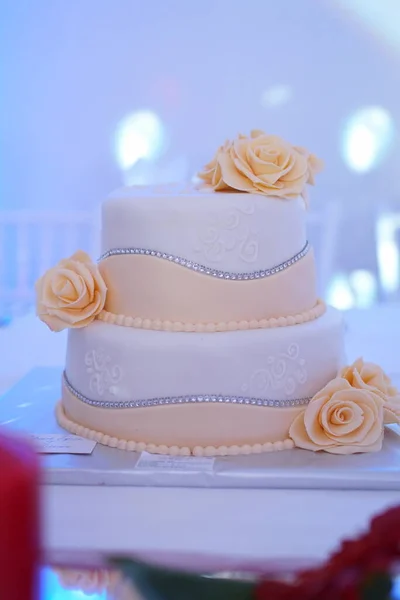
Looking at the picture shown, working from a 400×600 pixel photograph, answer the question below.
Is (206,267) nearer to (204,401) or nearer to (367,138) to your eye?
(204,401)

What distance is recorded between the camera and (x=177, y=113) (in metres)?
4.47

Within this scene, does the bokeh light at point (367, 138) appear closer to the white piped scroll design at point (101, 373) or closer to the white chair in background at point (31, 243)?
the white chair in background at point (31, 243)

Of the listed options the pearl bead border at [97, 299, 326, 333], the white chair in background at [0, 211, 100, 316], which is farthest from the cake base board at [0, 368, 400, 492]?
the white chair in background at [0, 211, 100, 316]

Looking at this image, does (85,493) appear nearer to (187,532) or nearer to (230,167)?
(187,532)

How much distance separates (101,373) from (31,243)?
11.5ft

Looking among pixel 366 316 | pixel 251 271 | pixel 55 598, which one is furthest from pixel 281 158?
pixel 366 316

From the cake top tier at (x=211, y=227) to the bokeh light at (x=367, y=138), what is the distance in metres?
3.30

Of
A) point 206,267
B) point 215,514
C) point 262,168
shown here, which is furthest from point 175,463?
point 262,168

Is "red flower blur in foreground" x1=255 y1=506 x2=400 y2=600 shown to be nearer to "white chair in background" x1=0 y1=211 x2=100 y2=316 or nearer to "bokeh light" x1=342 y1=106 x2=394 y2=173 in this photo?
"white chair in background" x1=0 y1=211 x2=100 y2=316

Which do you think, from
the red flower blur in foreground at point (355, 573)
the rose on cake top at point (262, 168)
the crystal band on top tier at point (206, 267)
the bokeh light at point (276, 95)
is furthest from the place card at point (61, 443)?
the bokeh light at point (276, 95)

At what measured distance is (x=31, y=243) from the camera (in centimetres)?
462

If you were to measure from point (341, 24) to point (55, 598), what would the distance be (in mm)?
4331

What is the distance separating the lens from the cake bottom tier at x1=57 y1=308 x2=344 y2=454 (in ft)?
3.97

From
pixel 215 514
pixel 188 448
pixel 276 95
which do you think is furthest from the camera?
pixel 276 95
